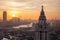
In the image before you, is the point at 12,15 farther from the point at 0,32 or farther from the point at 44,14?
the point at 0,32

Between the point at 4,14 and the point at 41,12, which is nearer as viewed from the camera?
the point at 41,12

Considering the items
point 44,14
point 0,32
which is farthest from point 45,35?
point 0,32

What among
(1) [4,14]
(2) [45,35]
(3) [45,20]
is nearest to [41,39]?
(2) [45,35]

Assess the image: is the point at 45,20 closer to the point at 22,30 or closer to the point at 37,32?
the point at 37,32

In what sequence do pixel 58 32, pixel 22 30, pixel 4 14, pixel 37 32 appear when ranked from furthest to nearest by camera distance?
1. pixel 22 30
2. pixel 58 32
3. pixel 4 14
4. pixel 37 32

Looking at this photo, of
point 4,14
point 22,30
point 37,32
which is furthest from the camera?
point 22,30

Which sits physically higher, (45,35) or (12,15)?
(12,15)
